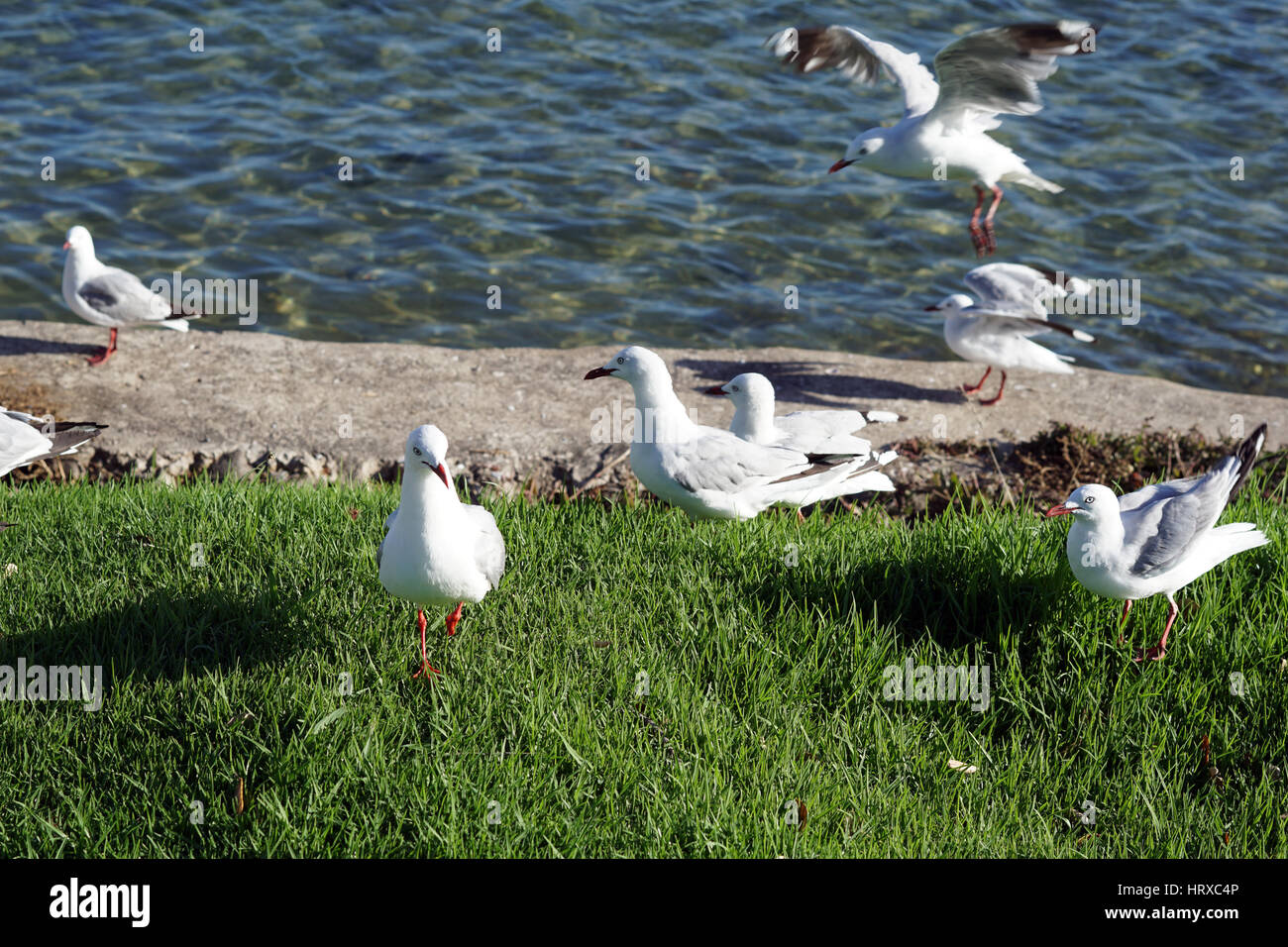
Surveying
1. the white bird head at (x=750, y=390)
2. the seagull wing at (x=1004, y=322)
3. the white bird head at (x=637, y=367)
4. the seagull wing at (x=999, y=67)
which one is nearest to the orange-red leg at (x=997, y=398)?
the seagull wing at (x=1004, y=322)

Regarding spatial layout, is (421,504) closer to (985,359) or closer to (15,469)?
(15,469)

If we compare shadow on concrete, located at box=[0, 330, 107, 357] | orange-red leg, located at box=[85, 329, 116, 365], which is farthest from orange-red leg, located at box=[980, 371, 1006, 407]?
shadow on concrete, located at box=[0, 330, 107, 357]

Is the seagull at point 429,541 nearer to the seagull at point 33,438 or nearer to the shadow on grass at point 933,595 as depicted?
the shadow on grass at point 933,595

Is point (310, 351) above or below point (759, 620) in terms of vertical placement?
above

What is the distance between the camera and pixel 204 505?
5055mm

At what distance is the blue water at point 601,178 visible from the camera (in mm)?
9984

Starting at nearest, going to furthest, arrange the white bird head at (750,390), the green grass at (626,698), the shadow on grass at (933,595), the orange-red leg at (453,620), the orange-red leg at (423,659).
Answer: the green grass at (626,698)
the orange-red leg at (423,659)
the orange-red leg at (453,620)
the shadow on grass at (933,595)
the white bird head at (750,390)

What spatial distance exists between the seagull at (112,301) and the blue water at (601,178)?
166 cm

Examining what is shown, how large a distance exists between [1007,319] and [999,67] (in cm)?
153

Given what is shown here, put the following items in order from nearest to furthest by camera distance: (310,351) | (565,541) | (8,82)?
1. (565,541)
2. (310,351)
3. (8,82)

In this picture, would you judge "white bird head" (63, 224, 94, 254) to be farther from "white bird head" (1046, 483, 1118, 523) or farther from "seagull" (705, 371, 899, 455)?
"white bird head" (1046, 483, 1118, 523)

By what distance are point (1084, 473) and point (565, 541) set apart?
2953 mm

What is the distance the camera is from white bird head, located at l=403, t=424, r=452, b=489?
3666mm
